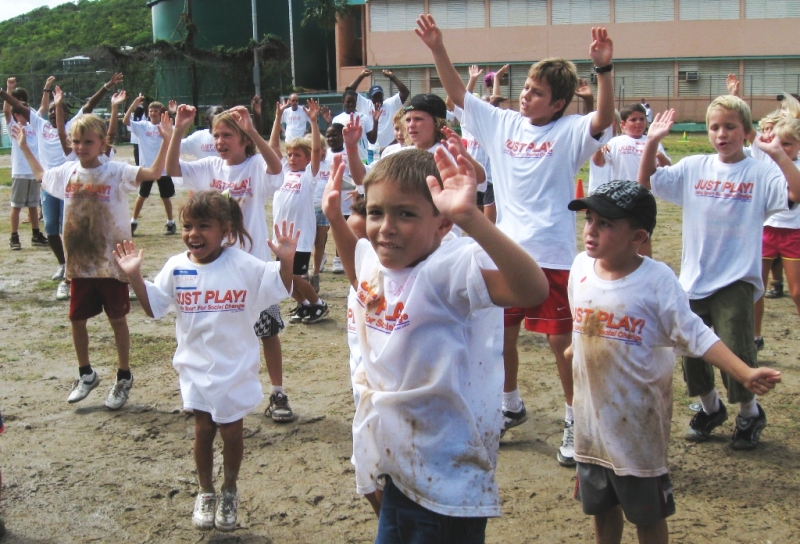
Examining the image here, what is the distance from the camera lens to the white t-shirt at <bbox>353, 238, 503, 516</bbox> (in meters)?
2.56

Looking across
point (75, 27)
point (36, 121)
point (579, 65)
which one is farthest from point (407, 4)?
point (75, 27)

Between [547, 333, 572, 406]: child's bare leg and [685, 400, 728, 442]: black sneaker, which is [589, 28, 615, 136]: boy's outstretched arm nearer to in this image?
[547, 333, 572, 406]: child's bare leg

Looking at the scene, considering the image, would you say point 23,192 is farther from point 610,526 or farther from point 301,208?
point 610,526

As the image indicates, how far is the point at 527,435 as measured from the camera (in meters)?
5.17

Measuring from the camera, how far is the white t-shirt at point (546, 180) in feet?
15.8

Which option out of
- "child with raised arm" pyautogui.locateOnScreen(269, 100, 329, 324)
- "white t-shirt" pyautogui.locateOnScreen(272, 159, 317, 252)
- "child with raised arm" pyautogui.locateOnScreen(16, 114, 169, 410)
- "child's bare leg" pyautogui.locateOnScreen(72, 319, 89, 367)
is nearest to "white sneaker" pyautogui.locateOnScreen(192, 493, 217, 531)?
"child with raised arm" pyautogui.locateOnScreen(16, 114, 169, 410)

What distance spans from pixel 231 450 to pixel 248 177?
2.24 m

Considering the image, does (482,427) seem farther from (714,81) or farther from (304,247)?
(714,81)

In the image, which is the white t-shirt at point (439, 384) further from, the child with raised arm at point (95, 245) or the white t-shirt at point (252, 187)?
the child with raised arm at point (95, 245)

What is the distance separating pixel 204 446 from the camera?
13.4ft

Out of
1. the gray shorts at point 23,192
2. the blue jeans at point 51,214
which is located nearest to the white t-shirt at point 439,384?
the blue jeans at point 51,214

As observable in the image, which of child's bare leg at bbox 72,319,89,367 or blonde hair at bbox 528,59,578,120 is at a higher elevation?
blonde hair at bbox 528,59,578,120

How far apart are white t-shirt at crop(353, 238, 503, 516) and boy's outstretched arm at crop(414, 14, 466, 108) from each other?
103 inches

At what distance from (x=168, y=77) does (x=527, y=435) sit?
1520 inches
